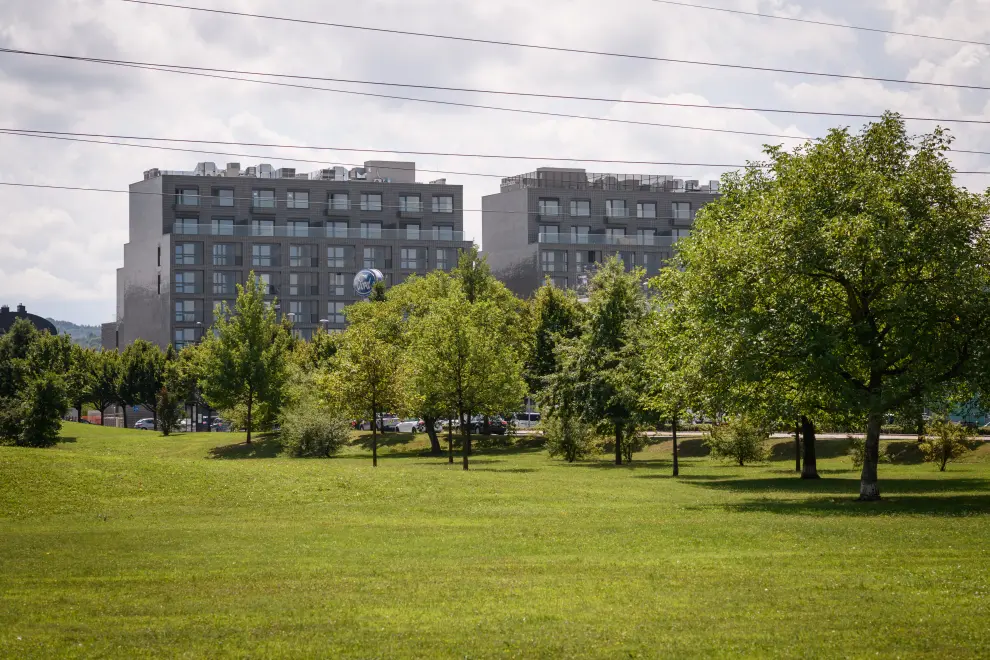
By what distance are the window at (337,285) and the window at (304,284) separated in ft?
6.26

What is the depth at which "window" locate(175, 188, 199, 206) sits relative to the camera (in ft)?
484

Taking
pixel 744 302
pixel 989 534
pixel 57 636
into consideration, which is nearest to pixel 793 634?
pixel 57 636

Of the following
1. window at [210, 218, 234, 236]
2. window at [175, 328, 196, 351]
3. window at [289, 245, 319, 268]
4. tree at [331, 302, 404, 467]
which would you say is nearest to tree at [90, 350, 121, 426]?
window at [175, 328, 196, 351]

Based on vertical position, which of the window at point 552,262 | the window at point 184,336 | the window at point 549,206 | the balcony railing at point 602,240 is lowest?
the window at point 184,336

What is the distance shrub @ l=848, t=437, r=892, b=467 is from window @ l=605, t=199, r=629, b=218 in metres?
98.4

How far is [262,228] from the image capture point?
149 m

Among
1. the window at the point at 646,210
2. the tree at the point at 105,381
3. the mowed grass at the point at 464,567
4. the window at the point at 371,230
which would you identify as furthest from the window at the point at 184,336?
the mowed grass at the point at 464,567

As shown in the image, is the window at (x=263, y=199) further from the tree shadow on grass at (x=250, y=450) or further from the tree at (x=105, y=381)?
the tree shadow on grass at (x=250, y=450)

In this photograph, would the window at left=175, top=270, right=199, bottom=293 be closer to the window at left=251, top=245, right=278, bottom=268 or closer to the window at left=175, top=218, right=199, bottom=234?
the window at left=175, top=218, right=199, bottom=234

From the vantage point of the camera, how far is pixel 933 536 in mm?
24281

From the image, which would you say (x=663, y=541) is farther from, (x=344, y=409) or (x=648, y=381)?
(x=344, y=409)

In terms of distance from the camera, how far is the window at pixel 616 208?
6230 inches

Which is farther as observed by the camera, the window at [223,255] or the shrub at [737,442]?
the window at [223,255]

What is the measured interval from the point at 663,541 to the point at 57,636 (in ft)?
44.2
